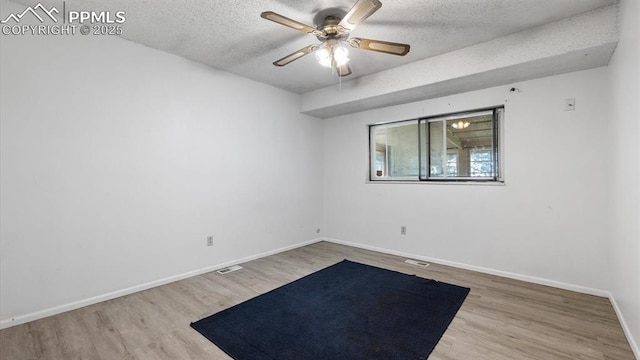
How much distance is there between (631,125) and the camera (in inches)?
72.2

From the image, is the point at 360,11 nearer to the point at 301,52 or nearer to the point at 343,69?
the point at 301,52

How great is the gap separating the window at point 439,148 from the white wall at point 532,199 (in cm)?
18

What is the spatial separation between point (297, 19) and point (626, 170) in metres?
2.84

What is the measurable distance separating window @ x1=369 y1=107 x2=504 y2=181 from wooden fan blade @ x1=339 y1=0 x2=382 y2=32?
7.61ft

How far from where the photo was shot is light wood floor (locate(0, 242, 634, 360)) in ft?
5.92

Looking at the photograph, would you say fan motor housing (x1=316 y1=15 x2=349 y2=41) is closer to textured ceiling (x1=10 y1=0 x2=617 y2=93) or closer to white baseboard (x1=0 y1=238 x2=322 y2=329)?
textured ceiling (x1=10 y1=0 x2=617 y2=93)

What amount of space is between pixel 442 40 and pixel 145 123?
127 inches

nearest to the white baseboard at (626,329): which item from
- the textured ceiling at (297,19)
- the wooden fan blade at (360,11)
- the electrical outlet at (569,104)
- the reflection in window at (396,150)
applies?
the electrical outlet at (569,104)

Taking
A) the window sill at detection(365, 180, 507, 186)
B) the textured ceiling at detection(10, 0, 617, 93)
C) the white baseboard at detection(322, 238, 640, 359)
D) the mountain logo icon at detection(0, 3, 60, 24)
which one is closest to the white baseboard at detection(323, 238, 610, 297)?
the white baseboard at detection(322, 238, 640, 359)

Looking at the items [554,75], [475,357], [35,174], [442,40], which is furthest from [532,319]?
[35,174]

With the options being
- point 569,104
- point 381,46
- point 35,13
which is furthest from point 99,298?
point 569,104

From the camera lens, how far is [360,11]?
1.85 meters

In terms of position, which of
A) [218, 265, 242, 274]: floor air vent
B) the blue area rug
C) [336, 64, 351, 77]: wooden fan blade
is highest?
[336, 64, 351, 77]: wooden fan blade

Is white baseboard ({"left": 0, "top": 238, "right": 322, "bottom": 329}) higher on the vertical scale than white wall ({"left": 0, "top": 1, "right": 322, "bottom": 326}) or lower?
lower
